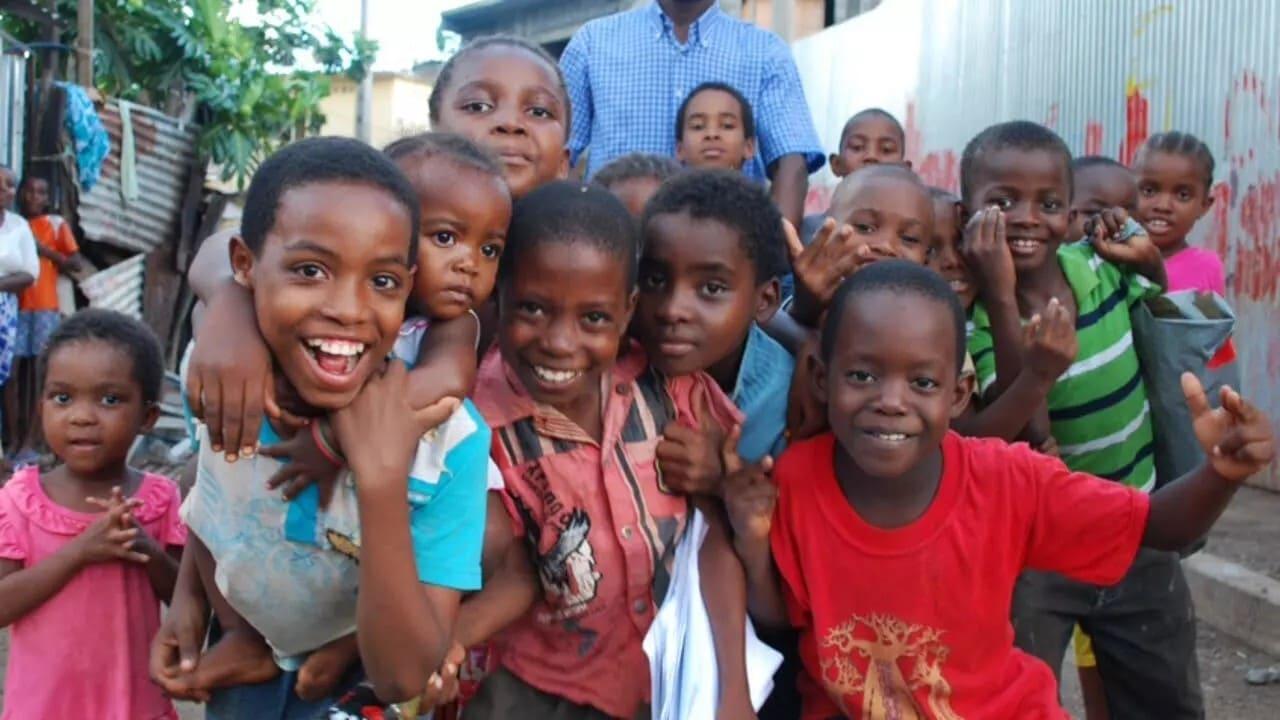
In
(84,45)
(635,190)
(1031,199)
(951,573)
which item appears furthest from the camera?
(84,45)

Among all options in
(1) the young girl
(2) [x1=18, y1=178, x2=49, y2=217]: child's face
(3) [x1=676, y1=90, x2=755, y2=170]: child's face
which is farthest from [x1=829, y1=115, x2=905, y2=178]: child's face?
(2) [x1=18, y1=178, x2=49, y2=217]: child's face

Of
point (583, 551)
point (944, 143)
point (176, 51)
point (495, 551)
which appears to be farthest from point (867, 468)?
point (176, 51)

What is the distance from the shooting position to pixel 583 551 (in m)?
2.20

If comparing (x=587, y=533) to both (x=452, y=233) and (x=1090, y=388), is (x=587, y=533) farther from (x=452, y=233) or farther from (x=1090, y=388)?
(x=1090, y=388)

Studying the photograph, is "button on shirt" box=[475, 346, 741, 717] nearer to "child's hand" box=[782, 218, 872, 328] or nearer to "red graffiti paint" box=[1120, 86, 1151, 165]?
"child's hand" box=[782, 218, 872, 328]

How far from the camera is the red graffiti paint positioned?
7.76 metres

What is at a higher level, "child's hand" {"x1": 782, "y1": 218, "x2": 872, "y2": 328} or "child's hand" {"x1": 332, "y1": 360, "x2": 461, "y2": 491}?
"child's hand" {"x1": 782, "y1": 218, "x2": 872, "y2": 328}

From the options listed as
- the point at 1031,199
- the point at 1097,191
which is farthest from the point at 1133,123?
the point at 1031,199

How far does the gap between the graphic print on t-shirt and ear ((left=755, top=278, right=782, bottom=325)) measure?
64 centimetres

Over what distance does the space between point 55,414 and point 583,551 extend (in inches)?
54.2

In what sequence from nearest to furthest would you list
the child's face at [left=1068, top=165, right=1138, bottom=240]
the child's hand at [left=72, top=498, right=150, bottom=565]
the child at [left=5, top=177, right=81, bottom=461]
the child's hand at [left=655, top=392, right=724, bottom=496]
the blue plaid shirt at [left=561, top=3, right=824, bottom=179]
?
1. the child's hand at [left=655, top=392, right=724, bottom=496]
2. the child's hand at [left=72, top=498, right=150, bottom=565]
3. the child's face at [left=1068, top=165, right=1138, bottom=240]
4. the blue plaid shirt at [left=561, top=3, right=824, bottom=179]
5. the child at [left=5, top=177, right=81, bottom=461]

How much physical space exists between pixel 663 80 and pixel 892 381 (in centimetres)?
195

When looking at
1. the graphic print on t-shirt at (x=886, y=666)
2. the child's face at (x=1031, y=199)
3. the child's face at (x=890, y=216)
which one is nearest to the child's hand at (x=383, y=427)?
the graphic print on t-shirt at (x=886, y=666)

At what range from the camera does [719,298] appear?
2398 mm
